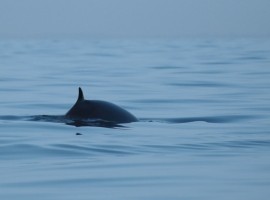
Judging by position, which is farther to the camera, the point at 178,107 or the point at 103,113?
the point at 178,107

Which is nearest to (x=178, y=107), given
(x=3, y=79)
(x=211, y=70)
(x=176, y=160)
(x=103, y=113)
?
(x=103, y=113)

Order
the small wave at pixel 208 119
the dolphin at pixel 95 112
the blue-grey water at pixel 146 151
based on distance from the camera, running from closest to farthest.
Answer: the blue-grey water at pixel 146 151
the dolphin at pixel 95 112
the small wave at pixel 208 119

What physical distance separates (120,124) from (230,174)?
4591 millimetres

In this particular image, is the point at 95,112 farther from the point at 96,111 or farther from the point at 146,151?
the point at 146,151

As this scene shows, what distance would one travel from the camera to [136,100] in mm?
18344

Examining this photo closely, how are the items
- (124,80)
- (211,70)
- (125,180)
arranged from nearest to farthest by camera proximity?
(125,180), (124,80), (211,70)

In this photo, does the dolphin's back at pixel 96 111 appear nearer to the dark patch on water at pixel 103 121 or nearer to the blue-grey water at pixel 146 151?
the dark patch on water at pixel 103 121

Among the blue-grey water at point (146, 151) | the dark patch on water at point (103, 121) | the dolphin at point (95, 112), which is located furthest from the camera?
the dolphin at point (95, 112)

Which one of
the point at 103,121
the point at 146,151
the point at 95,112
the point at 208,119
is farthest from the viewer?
the point at 208,119

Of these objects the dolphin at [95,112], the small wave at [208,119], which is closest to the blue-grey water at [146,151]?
the small wave at [208,119]

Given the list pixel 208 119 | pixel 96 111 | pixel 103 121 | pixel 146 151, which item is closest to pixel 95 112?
pixel 96 111

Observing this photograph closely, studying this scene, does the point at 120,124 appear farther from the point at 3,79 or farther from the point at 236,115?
the point at 3,79

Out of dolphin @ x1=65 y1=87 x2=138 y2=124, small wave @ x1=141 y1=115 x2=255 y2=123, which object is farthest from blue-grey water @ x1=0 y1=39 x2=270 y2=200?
dolphin @ x1=65 y1=87 x2=138 y2=124

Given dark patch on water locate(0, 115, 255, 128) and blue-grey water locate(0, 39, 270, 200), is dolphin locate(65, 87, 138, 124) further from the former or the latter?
blue-grey water locate(0, 39, 270, 200)
